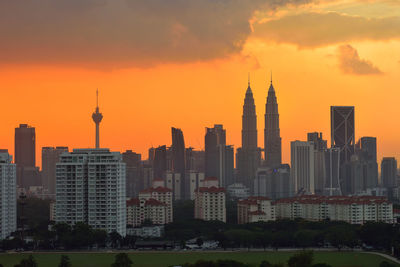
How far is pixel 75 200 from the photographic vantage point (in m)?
100

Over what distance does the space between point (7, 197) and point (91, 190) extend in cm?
1229

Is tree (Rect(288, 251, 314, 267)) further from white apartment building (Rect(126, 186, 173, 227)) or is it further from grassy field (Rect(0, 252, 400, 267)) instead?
white apartment building (Rect(126, 186, 173, 227))

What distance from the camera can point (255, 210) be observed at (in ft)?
403

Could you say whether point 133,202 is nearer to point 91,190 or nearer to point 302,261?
point 91,190

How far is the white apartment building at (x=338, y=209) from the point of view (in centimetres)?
Result: 11900

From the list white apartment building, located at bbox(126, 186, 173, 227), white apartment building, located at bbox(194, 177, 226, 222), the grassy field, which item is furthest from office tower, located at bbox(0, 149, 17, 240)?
white apartment building, located at bbox(194, 177, 226, 222)

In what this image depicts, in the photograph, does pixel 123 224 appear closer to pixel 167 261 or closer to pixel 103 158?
pixel 103 158

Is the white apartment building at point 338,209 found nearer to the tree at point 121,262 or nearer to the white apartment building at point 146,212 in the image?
the white apartment building at point 146,212

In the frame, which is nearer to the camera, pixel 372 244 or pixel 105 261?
pixel 105 261

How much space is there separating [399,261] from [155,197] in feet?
193

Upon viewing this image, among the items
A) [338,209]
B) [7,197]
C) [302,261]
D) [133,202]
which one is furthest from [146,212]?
[302,261]

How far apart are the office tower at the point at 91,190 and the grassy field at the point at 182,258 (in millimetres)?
12187

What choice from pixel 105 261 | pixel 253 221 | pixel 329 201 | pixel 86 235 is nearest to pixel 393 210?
pixel 329 201

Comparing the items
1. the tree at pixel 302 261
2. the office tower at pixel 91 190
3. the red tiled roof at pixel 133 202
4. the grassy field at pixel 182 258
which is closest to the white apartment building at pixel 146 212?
the red tiled roof at pixel 133 202
